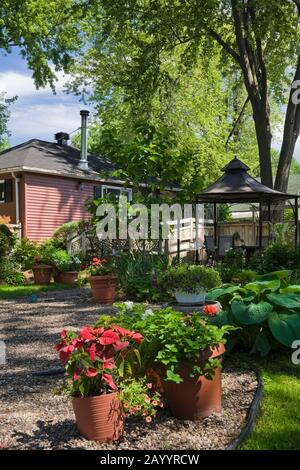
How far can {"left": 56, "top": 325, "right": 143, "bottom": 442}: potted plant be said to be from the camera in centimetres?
285

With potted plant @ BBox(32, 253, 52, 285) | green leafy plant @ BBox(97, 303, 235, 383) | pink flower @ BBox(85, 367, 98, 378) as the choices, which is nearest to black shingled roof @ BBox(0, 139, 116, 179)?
potted plant @ BBox(32, 253, 52, 285)

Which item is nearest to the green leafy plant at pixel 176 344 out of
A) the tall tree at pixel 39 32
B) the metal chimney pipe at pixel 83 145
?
the tall tree at pixel 39 32

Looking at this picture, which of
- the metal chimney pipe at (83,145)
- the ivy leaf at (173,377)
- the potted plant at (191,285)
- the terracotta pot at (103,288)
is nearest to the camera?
the ivy leaf at (173,377)

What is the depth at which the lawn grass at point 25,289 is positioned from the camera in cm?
1055

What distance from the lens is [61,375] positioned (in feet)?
14.3

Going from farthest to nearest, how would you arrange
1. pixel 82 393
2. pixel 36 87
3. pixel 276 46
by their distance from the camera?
pixel 36 87
pixel 276 46
pixel 82 393

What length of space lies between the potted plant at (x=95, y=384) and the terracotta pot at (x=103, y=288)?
561 cm

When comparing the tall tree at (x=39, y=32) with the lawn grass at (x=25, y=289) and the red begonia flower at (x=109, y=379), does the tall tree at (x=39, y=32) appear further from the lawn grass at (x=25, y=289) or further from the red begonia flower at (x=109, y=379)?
the red begonia flower at (x=109, y=379)

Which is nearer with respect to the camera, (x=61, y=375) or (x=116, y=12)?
(x=61, y=375)

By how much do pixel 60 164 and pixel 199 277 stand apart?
43.7 feet

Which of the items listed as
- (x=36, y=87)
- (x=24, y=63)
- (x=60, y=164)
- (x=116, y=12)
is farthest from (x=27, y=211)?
(x=116, y=12)

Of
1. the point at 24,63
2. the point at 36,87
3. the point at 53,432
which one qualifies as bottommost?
the point at 53,432

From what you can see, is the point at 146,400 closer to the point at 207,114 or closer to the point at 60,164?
the point at 60,164

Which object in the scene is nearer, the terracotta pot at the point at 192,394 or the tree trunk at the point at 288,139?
the terracotta pot at the point at 192,394
